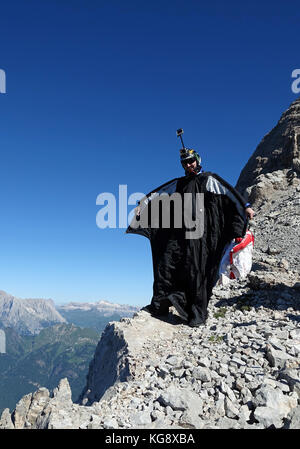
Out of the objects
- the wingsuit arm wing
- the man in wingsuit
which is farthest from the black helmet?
the wingsuit arm wing

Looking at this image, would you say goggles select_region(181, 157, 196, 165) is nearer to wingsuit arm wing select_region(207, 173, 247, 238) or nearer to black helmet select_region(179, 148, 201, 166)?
black helmet select_region(179, 148, 201, 166)

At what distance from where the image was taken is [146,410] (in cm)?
359

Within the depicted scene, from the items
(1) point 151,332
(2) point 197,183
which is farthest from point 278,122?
(1) point 151,332

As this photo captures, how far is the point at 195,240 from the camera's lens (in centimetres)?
723

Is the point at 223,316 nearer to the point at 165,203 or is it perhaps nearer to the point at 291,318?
the point at 291,318

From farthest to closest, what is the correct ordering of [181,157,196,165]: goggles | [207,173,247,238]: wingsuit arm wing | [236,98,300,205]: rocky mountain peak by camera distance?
[236,98,300,205]: rocky mountain peak < [181,157,196,165]: goggles < [207,173,247,238]: wingsuit arm wing

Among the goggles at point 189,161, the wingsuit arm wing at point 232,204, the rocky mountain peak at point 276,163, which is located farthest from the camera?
the rocky mountain peak at point 276,163

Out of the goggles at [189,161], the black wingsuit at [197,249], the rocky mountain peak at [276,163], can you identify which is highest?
the rocky mountain peak at [276,163]

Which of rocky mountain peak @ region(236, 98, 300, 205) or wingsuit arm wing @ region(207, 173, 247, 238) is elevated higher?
rocky mountain peak @ region(236, 98, 300, 205)

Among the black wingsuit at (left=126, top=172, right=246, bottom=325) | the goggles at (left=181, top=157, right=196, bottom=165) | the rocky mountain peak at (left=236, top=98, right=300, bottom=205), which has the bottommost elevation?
the black wingsuit at (left=126, top=172, right=246, bottom=325)

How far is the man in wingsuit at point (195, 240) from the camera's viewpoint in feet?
22.9

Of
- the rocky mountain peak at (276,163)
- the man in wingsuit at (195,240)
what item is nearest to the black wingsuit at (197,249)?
the man in wingsuit at (195,240)

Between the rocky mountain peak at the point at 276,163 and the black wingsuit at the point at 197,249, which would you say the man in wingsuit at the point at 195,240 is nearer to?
the black wingsuit at the point at 197,249

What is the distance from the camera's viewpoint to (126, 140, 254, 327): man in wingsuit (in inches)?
275
